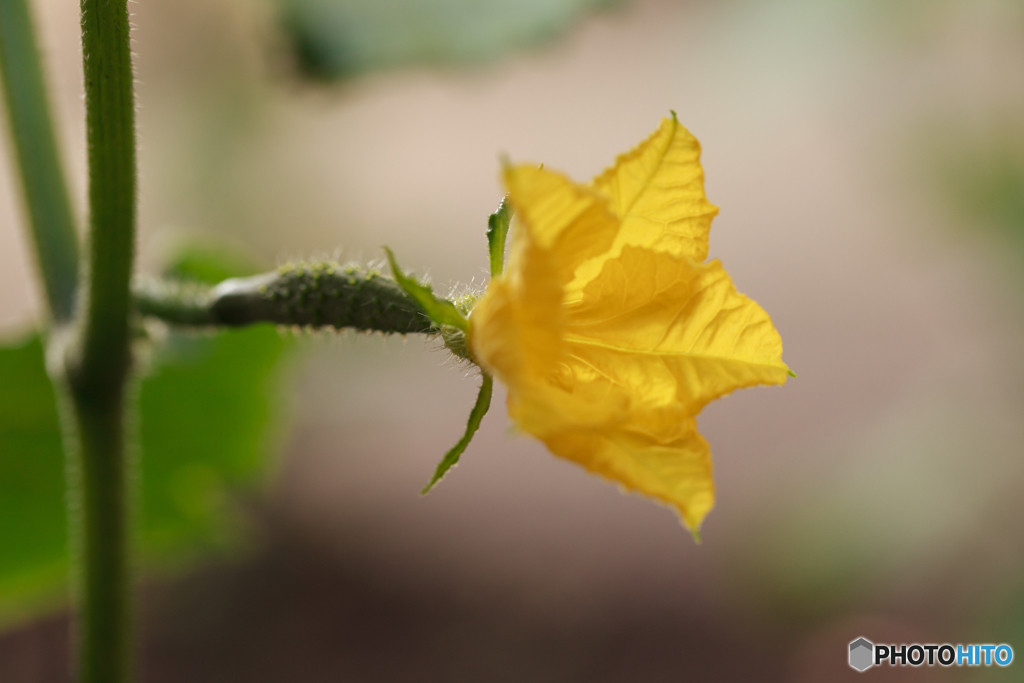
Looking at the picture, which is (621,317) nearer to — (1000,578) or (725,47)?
(725,47)

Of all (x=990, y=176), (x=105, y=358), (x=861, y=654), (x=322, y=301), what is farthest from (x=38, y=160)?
(x=990, y=176)

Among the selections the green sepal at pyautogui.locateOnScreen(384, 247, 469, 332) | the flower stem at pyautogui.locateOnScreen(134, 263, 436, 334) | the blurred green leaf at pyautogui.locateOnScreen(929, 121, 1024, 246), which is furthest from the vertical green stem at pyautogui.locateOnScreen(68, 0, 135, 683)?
the blurred green leaf at pyautogui.locateOnScreen(929, 121, 1024, 246)

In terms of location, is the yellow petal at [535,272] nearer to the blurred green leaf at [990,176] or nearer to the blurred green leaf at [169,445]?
the blurred green leaf at [169,445]

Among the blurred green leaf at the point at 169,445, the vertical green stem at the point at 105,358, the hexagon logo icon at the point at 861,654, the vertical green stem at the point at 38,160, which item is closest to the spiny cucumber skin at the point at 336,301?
the vertical green stem at the point at 105,358

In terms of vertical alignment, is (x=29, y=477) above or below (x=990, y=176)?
below

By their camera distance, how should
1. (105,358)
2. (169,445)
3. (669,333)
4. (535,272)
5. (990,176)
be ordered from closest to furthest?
(535,272)
(669,333)
(105,358)
(169,445)
(990,176)

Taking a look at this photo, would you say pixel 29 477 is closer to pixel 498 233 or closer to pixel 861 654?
pixel 498 233

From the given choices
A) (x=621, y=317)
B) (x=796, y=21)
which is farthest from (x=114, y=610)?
(x=796, y=21)

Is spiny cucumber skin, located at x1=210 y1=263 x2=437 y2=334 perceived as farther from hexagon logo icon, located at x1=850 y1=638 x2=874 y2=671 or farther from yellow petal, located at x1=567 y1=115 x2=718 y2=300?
hexagon logo icon, located at x1=850 y1=638 x2=874 y2=671
